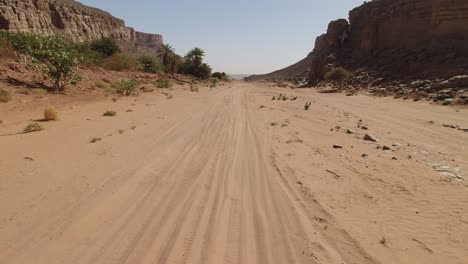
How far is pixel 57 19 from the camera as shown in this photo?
65.4 metres

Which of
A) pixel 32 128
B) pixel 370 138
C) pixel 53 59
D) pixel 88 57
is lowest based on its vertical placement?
pixel 370 138

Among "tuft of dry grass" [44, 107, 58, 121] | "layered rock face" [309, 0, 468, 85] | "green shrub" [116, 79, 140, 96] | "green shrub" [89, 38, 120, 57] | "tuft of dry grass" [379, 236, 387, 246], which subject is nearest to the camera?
"tuft of dry grass" [379, 236, 387, 246]

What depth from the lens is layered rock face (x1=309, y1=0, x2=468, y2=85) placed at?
1272 inches

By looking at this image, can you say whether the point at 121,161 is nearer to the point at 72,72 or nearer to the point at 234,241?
the point at 234,241

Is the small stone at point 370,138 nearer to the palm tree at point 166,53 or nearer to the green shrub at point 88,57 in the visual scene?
the green shrub at point 88,57

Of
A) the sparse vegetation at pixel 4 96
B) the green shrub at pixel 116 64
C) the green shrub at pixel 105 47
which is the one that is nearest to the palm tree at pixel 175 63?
the green shrub at pixel 105 47

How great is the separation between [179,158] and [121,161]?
121cm

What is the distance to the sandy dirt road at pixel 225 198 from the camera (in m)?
3.54

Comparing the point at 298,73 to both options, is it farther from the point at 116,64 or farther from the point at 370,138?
the point at 370,138

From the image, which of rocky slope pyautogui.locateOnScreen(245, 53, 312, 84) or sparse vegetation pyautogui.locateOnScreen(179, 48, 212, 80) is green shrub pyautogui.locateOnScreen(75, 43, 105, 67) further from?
rocky slope pyautogui.locateOnScreen(245, 53, 312, 84)

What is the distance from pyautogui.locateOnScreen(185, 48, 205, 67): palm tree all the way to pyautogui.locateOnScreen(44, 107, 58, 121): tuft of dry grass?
166 feet

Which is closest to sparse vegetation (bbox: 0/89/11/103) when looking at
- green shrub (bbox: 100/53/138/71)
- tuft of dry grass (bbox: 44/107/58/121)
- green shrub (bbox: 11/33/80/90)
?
green shrub (bbox: 11/33/80/90)

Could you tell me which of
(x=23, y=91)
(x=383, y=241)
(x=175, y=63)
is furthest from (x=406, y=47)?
(x=383, y=241)

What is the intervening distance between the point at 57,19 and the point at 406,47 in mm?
64682
